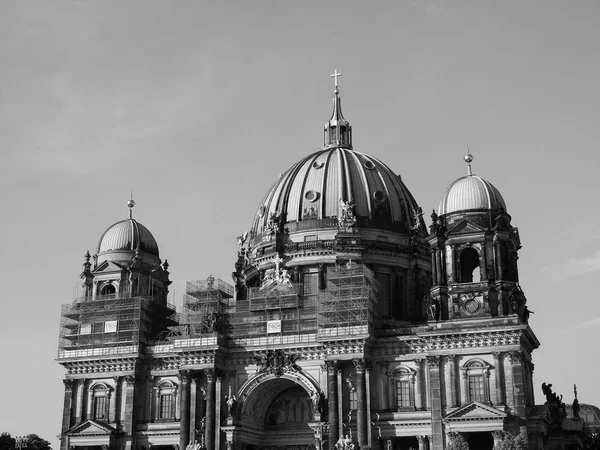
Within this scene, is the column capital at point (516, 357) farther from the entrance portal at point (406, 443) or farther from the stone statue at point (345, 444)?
the stone statue at point (345, 444)

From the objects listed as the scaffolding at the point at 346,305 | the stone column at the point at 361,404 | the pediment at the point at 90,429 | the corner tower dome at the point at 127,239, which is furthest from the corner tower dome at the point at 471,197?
the pediment at the point at 90,429

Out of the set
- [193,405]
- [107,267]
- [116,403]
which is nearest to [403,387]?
[193,405]

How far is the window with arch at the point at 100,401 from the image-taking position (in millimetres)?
89062

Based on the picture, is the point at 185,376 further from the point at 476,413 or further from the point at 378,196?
the point at 378,196

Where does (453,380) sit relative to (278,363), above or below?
below

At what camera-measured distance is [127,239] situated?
320 ft

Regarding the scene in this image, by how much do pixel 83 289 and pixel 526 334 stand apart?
150ft

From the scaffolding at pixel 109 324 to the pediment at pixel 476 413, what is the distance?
31.4 metres

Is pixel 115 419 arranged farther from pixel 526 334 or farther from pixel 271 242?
pixel 526 334

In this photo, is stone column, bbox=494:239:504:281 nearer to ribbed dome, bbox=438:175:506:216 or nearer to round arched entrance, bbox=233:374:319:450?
ribbed dome, bbox=438:175:506:216

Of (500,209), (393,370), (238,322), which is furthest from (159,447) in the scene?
(500,209)

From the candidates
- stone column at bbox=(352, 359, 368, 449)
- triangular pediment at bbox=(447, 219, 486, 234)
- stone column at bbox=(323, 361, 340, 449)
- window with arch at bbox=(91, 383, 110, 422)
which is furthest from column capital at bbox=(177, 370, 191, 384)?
triangular pediment at bbox=(447, 219, 486, 234)

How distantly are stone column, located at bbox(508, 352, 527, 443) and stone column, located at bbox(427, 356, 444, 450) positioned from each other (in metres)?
6.41

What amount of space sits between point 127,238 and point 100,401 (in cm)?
1764
